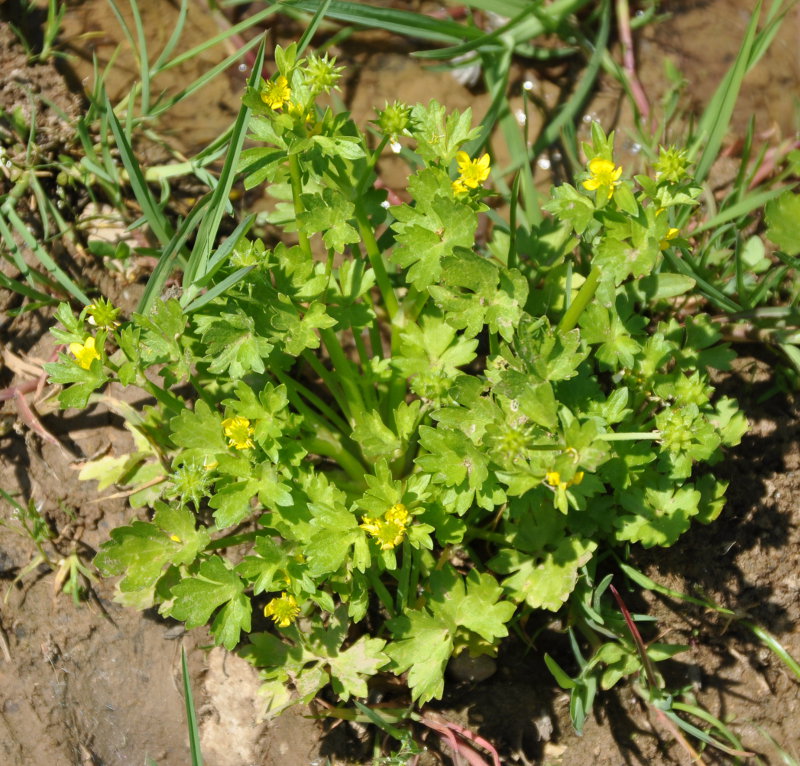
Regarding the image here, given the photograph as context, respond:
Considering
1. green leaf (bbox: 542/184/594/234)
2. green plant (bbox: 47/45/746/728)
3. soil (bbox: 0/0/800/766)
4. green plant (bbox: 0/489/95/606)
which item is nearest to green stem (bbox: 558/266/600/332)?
green plant (bbox: 47/45/746/728)

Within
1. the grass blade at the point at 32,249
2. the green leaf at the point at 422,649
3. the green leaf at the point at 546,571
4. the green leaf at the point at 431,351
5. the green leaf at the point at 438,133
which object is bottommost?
the green leaf at the point at 422,649

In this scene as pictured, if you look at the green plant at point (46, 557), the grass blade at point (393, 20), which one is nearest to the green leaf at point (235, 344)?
the green plant at point (46, 557)

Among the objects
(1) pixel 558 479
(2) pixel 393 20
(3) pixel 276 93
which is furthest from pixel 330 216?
(2) pixel 393 20

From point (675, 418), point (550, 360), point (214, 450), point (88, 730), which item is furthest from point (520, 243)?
point (88, 730)

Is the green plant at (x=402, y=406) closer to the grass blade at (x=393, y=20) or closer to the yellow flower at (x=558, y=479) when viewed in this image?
the yellow flower at (x=558, y=479)

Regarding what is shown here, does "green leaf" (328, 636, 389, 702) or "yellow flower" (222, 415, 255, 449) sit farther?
"green leaf" (328, 636, 389, 702)

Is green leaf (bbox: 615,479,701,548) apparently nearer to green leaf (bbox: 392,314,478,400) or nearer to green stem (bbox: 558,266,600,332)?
green stem (bbox: 558,266,600,332)
